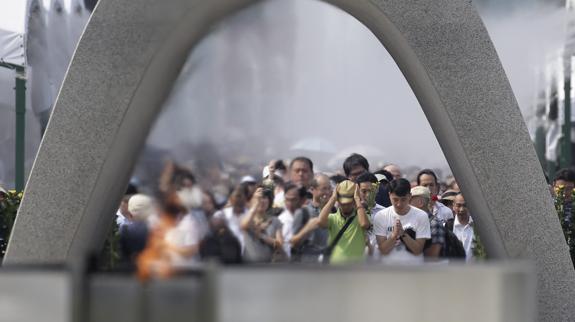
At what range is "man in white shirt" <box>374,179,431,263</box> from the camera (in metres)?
9.26

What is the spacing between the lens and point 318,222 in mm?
9094

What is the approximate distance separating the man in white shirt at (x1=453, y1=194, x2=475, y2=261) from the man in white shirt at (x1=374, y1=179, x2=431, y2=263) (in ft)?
3.29

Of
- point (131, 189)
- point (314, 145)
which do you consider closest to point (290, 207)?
point (131, 189)

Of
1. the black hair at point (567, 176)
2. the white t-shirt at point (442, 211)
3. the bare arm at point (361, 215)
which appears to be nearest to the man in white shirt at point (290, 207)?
the bare arm at point (361, 215)

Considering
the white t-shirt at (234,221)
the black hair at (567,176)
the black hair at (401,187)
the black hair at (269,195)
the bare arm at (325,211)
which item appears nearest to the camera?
the white t-shirt at (234,221)

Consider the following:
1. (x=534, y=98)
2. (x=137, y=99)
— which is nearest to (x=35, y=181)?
(x=137, y=99)

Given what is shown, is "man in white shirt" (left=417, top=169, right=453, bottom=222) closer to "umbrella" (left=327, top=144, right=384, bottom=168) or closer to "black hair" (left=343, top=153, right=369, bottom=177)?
"black hair" (left=343, top=153, right=369, bottom=177)

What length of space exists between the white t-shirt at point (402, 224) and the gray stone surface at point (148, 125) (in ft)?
5.21

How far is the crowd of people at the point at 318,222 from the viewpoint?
798cm

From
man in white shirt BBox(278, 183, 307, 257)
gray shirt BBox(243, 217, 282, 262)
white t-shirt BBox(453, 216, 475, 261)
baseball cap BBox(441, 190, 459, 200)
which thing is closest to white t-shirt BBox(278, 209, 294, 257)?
man in white shirt BBox(278, 183, 307, 257)

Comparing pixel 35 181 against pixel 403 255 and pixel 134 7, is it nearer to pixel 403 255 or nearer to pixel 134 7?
pixel 134 7

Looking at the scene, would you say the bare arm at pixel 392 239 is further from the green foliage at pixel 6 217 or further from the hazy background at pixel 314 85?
the green foliage at pixel 6 217

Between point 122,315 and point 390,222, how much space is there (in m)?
4.90

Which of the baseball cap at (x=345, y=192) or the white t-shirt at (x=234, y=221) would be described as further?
the baseball cap at (x=345, y=192)
